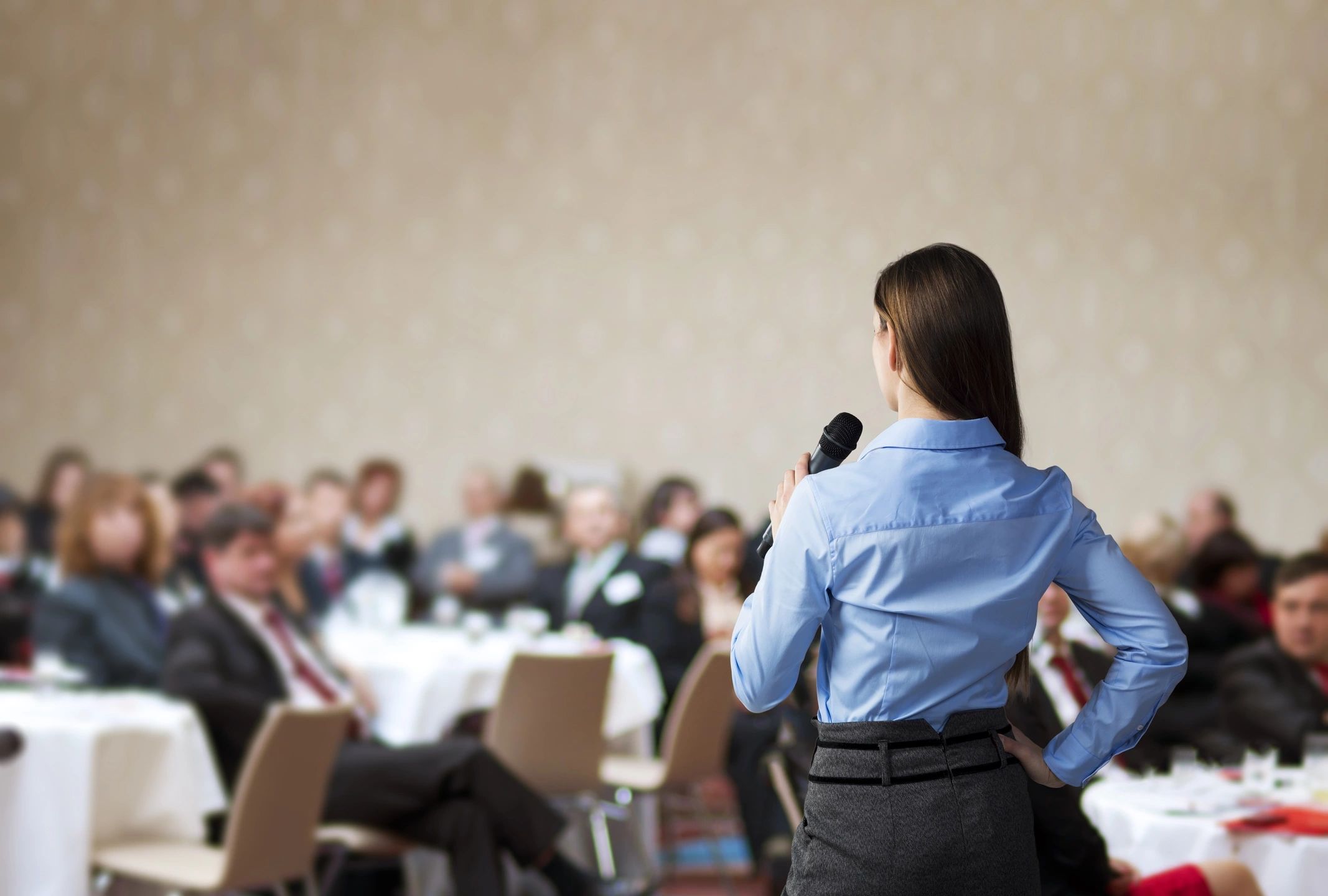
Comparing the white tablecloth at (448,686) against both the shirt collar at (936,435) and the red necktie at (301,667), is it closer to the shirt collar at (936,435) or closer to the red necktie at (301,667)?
the red necktie at (301,667)

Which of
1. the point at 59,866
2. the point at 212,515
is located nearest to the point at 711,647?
the point at 212,515

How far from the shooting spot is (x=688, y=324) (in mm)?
8891

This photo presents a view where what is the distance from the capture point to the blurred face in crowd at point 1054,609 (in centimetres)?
344

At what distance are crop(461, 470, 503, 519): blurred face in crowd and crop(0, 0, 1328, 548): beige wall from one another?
68 centimetres

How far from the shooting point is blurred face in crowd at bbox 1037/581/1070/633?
3.44 meters

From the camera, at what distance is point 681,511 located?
743 centimetres

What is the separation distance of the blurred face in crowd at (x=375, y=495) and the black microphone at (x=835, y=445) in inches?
280

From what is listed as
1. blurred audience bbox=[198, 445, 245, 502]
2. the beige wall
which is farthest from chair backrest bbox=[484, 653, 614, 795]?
the beige wall

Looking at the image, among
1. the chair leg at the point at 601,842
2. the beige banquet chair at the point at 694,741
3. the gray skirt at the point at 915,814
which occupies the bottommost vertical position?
the chair leg at the point at 601,842

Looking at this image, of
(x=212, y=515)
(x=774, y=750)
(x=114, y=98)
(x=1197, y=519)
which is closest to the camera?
(x=212, y=515)

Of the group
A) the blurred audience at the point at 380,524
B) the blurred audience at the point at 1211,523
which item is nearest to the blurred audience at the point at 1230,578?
the blurred audience at the point at 1211,523

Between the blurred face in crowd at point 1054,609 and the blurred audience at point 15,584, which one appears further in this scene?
the blurred audience at point 15,584

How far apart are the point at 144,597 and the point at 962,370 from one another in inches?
154

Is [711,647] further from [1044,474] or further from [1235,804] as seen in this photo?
[1044,474]
